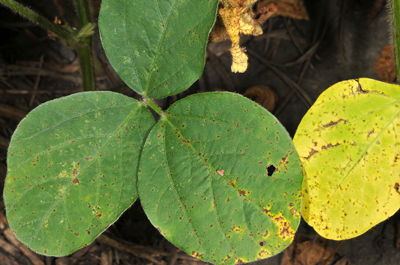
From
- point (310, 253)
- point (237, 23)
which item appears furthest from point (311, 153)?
point (310, 253)

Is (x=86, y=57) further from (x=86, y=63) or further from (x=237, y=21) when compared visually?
(x=237, y=21)

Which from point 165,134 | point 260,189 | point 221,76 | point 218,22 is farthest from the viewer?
point 221,76

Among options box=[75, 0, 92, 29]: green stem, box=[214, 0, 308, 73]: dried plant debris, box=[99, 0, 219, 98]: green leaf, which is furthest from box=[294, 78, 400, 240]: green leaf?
box=[75, 0, 92, 29]: green stem

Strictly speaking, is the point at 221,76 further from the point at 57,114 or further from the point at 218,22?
the point at 57,114

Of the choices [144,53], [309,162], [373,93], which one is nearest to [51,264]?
[144,53]

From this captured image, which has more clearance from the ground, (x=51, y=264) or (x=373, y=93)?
(x=373, y=93)
